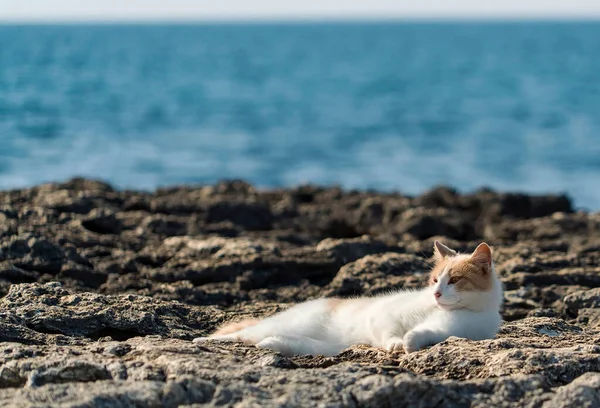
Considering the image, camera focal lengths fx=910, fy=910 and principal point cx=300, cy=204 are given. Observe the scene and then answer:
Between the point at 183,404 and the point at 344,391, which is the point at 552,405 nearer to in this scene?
the point at 344,391

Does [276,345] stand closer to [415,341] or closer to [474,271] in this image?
[415,341]

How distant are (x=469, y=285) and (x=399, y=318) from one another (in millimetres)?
393

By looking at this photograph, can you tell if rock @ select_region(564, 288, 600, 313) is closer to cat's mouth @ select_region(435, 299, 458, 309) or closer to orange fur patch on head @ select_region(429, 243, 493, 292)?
orange fur patch on head @ select_region(429, 243, 493, 292)

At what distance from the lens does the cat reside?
4.36m

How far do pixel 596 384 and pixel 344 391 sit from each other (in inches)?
37.8

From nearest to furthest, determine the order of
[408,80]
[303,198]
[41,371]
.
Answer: [41,371] → [303,198] → [408,80]

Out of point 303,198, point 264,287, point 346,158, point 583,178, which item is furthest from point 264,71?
point 264,287

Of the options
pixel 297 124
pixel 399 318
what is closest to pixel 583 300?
pixel 399 318

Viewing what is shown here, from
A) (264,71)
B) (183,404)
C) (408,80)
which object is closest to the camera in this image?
(183,404)

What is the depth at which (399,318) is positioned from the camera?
176 inches

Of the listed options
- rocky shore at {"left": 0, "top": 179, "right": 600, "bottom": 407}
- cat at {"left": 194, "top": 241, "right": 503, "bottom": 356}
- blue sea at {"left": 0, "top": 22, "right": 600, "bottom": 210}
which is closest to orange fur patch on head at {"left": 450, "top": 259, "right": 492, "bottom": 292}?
cat at {"left": 194, "top": 241, "right": 503, "bottom": 356}

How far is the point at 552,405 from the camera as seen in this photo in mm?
3318

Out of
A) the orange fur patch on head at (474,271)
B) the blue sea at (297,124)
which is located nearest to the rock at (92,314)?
the orange fur patch on head at (474,271)

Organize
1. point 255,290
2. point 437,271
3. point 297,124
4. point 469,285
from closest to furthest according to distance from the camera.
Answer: point 469,285 < point 437,271 < point 255,290 < point 297,124
